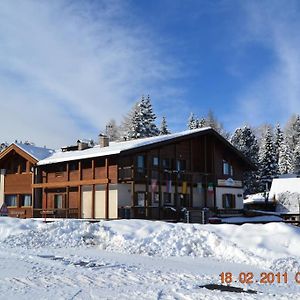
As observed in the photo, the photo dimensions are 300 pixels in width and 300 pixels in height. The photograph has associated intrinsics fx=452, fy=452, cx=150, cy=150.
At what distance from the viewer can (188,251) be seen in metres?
13.6

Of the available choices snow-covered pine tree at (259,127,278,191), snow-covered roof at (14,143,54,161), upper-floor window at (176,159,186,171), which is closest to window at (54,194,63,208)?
snow-covered roof at (14,143,54,161)


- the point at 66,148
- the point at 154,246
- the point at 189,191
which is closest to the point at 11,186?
the point at 66,148

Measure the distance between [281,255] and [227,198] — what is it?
2604 cm

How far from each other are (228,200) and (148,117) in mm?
27575

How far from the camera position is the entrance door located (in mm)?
31781

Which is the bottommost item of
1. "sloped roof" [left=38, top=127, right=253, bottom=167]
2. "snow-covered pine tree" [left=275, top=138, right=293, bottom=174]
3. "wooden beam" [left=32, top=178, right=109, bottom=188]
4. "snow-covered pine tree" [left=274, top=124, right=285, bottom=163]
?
"wooden beam" [left=32, top=178, right=109, bottom=188]

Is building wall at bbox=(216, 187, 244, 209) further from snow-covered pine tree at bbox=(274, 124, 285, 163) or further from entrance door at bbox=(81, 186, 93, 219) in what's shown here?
snow-covered pine tree at bbox=(274, 124, 285, 163)

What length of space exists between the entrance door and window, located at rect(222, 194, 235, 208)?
11673mm

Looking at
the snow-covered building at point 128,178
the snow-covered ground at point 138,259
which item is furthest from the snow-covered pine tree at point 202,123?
the snow-covered ground at point 138,259

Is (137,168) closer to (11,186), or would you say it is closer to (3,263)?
(11,186)

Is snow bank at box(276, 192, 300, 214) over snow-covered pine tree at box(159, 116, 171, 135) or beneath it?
beneath

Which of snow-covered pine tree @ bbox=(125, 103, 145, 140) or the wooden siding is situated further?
snow-covered pine tree @ bbox=(125, 103, 145, 140)
